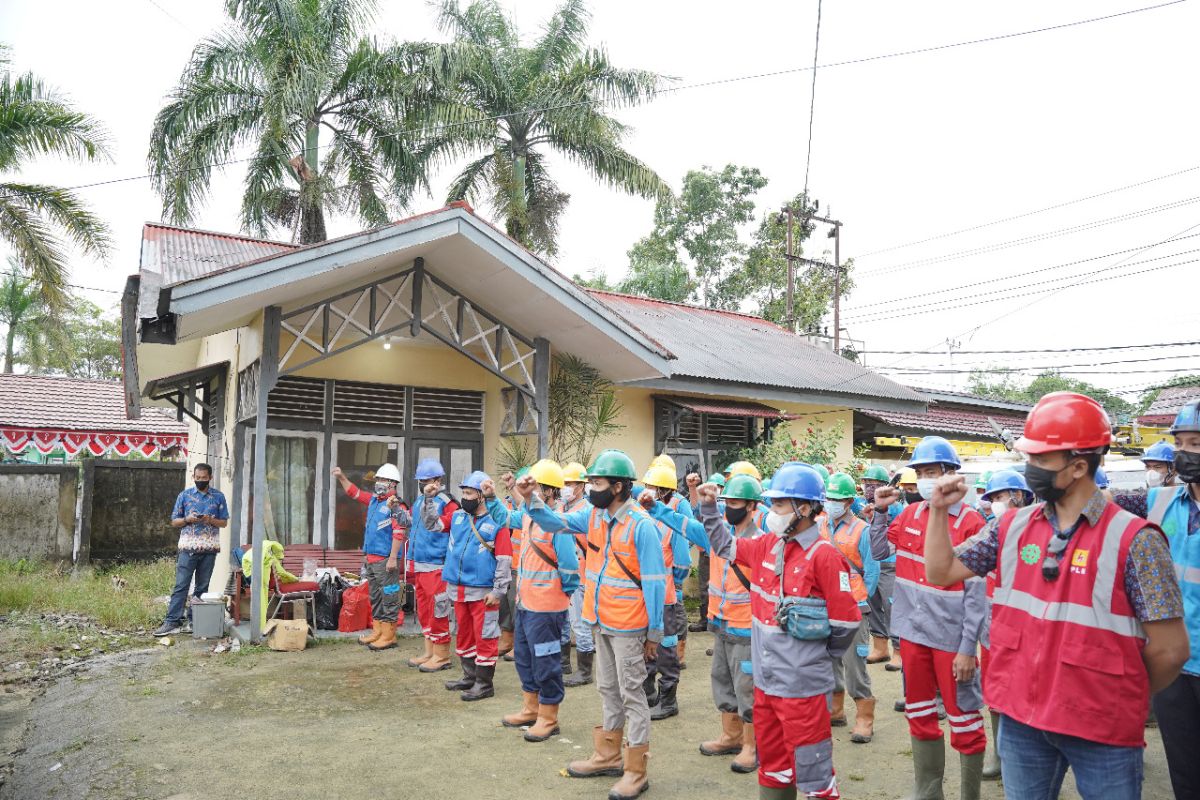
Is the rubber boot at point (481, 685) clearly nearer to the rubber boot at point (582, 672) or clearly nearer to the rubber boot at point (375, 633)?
the rubber boot at point (582, 672)

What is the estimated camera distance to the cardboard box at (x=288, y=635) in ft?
30.5

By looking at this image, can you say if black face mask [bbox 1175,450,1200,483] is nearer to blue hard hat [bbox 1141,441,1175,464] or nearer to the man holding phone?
blue hard hat [bbox 1141,441,1175,464]

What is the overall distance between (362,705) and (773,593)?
14.6ft

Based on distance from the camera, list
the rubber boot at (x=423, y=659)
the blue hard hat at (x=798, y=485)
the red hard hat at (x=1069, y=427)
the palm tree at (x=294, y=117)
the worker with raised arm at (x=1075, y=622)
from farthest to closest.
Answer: the palm tree at (x=294, y=117) → the rubber boot at (x=423, y=659) → the blue hard hat at (x=798, y=485) → the red hard hat at (x=1069, y=427) → the worker with raised arm at (x=1075, y=622)

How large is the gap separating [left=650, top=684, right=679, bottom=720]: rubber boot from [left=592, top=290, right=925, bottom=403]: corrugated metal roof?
6.02 metres

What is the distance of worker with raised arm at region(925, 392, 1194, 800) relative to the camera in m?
2.66

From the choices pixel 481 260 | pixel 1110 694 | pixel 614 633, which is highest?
pixel 481 260

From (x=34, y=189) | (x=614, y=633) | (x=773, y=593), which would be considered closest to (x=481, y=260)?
(x=614, y=633)

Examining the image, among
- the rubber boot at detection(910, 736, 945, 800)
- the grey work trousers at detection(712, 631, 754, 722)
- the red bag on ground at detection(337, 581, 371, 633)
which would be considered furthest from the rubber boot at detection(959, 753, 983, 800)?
the red bag on ground at detection(337, 581, 371, 633)

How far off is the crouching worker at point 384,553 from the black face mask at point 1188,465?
7.55m

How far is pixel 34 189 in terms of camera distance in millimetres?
14938

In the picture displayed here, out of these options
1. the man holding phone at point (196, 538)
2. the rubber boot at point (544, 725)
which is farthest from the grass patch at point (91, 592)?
the rubber boot at point (544, 725)

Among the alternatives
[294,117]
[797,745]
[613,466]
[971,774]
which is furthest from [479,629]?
[294,117]

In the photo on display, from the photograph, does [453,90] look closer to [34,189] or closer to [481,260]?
[34,189]
